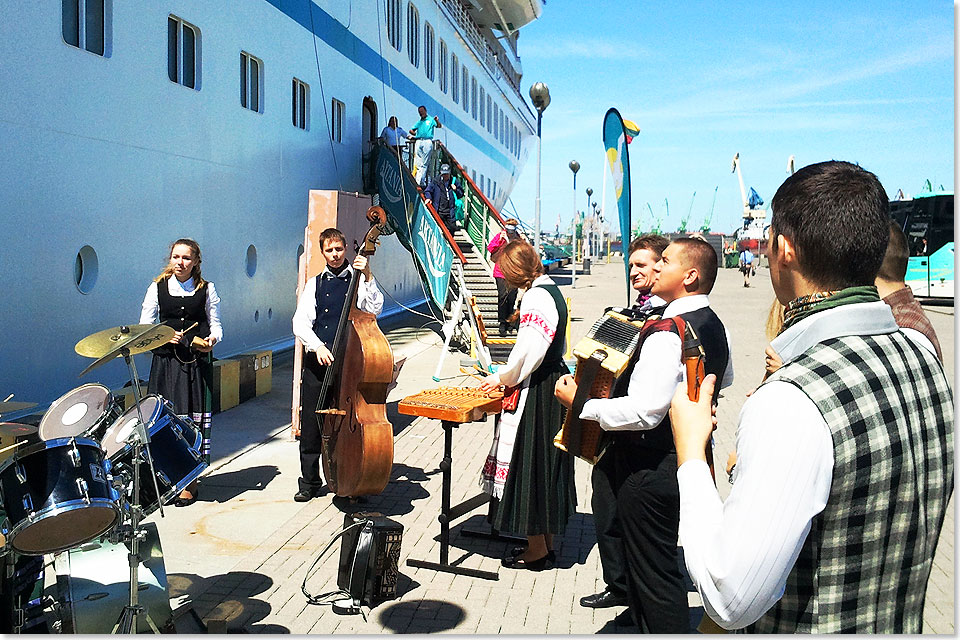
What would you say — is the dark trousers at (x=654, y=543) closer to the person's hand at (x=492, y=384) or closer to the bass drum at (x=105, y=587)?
the person's hand at (x=492, y=384)

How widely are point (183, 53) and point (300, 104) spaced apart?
3.62 metres

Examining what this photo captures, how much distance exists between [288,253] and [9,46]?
19.1 ft

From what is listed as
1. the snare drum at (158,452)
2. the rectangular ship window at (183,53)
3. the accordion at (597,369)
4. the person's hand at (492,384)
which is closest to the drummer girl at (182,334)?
the snare drum at (158,452)

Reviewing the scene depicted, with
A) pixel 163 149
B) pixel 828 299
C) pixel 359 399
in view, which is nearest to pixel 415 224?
pixel 163 149

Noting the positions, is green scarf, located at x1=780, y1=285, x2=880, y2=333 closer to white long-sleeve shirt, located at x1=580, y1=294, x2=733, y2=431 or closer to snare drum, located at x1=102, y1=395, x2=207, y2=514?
white long-sleeve shirt, located at x1=580, y1=294, x2=733, y2=431

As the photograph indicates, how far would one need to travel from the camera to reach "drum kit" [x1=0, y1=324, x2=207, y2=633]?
114 inches

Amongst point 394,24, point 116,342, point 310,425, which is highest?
point 394,24

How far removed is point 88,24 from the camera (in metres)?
7.45

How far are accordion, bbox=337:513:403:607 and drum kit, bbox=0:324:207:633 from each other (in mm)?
842

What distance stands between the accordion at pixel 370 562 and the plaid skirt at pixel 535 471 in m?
0.67

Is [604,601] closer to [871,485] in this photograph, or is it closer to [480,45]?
[871,485]

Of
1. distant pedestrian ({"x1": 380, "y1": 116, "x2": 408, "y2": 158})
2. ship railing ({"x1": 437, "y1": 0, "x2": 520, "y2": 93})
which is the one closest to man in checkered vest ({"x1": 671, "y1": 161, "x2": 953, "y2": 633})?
distant pedestrian ({"x1": 380, "y1": 116, "x2": 408, "y2": 158})

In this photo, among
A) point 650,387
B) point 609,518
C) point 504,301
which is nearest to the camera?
point 650,387

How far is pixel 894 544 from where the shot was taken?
1.54 m
